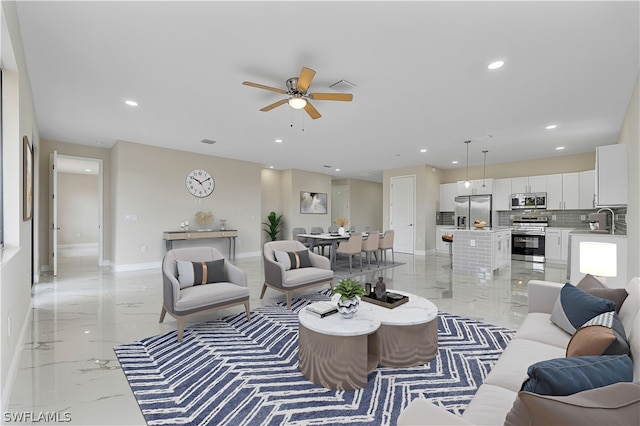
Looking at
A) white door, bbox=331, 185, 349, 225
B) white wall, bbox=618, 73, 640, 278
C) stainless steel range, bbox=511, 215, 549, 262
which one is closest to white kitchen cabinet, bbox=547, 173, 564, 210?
stainless steel range, bbox=511, 215, 549, 262

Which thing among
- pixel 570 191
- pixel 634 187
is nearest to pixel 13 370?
pixel 634 187

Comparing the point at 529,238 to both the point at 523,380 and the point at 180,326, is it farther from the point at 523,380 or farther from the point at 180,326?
the point at 180,326

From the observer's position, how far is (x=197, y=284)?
128 inches

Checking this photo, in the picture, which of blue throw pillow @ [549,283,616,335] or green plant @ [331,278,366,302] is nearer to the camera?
blue throw pillow @ [549,283,616,335]

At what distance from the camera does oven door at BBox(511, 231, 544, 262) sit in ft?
23.5

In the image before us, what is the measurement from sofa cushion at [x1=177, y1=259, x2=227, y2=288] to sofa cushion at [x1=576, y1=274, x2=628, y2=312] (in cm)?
335

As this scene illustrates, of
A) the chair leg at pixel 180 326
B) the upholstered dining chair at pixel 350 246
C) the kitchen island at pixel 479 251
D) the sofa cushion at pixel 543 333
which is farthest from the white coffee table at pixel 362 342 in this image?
the kitchen island at pixel 479 251

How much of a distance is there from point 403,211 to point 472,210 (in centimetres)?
189

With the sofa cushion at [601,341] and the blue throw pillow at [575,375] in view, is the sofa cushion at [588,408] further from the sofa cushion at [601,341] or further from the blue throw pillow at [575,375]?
the sofa cushion at [601,341]

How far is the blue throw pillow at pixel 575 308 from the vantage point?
1.80m

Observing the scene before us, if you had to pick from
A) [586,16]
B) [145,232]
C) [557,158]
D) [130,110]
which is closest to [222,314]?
[130,110]

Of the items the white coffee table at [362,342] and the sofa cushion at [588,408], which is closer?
the sofa cushion at [588,408]

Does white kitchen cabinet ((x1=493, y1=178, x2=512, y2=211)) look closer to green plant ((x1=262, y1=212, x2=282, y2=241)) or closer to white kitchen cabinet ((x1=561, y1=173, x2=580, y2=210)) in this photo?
white kitchen cabinet ((x1=561, y1=173, x2=580, y2=210))

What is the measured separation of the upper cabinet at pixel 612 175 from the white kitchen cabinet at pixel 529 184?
13.5ft
